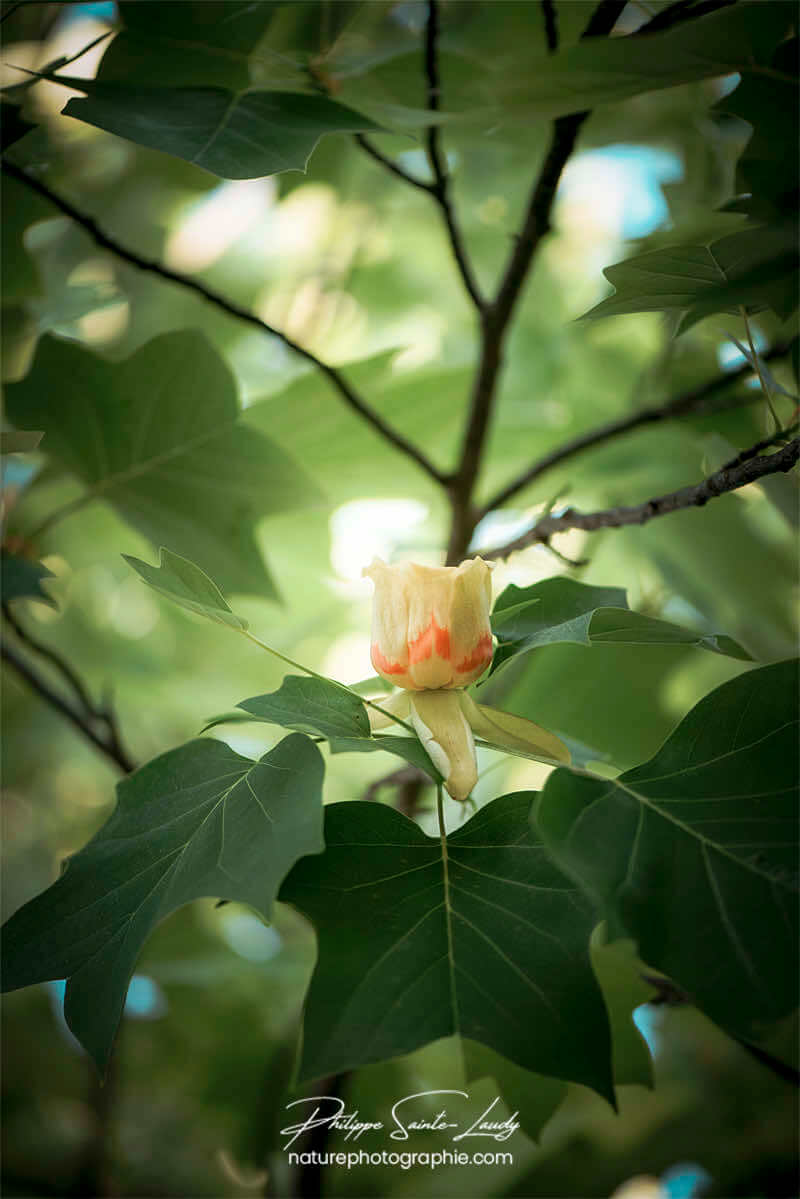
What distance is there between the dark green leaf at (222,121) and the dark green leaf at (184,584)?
0.60 ft

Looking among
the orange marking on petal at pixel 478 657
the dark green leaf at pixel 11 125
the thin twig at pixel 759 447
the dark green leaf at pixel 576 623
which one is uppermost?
the dark green leaf at pixel 11 125

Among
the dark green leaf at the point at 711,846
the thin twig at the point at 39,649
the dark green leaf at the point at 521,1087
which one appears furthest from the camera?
the thin twig at the point at 39,649

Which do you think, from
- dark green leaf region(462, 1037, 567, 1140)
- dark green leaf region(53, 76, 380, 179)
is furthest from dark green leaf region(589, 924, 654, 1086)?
dark green leaf region(53, 76, 380, 179)

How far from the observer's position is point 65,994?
0.30 meters

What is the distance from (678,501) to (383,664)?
0.17 meters

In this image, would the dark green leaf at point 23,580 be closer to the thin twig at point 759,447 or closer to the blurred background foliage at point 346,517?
the blurred background foliage at point 346,517

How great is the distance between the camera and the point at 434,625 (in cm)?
31

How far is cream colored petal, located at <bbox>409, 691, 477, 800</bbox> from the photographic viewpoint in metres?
0.30

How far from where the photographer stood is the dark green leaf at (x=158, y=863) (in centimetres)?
27

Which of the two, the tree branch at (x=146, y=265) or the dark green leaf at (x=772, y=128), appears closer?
the dark green leaf at (x=772, y=128)

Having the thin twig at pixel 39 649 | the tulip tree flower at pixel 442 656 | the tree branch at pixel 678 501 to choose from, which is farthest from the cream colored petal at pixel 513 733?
the thin twig at pixel 39 649

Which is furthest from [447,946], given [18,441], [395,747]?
[18,441]

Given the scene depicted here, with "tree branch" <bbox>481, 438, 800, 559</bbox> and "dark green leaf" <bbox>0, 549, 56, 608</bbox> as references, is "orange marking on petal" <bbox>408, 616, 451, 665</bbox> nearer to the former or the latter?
"tree branch" <bbox>481, 438, 800, 559</bbox>

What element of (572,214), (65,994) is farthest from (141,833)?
(572,214)
